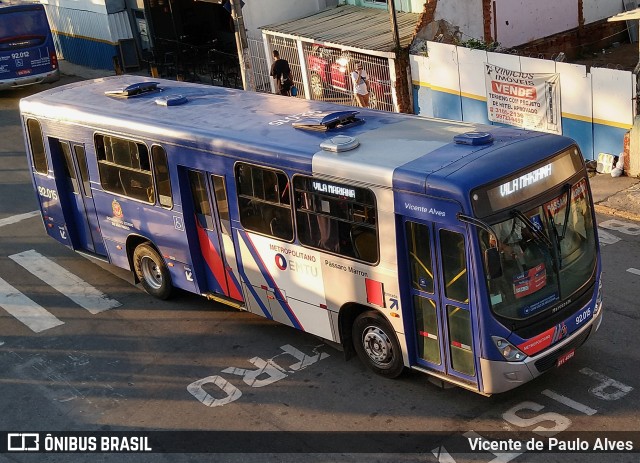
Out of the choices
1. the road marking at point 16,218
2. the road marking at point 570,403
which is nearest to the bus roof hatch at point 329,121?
the road marking at point 570,403

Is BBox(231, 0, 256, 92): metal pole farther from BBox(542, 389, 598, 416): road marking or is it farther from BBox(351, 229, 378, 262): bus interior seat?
BBox(542, 389, 598, 416): road marking

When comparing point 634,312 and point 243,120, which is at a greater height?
point 243,120

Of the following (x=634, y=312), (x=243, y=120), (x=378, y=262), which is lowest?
(x=634, y=312)

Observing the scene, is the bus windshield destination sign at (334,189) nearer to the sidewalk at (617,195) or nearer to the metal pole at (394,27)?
the sidewalk at (617,195)

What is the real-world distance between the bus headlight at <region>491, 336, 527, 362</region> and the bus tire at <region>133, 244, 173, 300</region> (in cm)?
596

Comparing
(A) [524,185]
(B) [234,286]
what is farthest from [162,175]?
(A) [524,185]

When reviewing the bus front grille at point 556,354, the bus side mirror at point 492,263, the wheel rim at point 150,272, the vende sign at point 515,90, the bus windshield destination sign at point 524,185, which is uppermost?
the bus windshield destination sign at point 524,185

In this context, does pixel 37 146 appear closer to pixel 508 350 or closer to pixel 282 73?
pixel 282 73

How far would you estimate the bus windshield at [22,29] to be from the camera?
2854cm

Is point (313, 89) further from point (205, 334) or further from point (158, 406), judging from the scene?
point (158, 406)

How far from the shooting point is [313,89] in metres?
24.1

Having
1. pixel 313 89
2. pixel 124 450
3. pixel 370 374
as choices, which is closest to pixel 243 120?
pixel 370 374

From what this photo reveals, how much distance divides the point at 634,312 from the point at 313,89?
13.7 m

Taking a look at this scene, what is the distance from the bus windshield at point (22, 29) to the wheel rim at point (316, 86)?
33.9 ft
